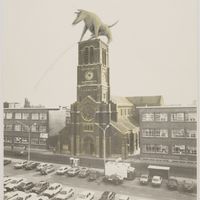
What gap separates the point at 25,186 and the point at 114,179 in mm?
686

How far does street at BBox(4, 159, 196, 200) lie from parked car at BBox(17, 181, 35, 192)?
3 centimetres

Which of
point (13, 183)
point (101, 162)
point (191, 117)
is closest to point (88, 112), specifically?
point (101, 162)

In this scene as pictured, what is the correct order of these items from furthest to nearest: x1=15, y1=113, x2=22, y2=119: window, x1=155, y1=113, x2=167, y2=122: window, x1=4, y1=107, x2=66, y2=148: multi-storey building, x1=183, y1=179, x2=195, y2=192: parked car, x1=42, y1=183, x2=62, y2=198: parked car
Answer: x1=15, y1=113, x2=22, y2=119: window → x1=4, y1=107, x2=66, y2=148: multi-storey building → x1=42, y1=183, x2=62, y2=198: parked car → x1=155, y1=113, x2=167, y2=122: window → x1=183, y1=179, x2=195, y2=192: parked car

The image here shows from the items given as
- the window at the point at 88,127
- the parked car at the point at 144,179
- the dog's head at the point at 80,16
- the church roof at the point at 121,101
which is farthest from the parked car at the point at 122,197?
the dog's head at the point at 80,16

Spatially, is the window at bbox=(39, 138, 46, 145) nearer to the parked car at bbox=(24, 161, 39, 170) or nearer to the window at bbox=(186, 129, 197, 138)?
the parked car at bbox=(24, 161, 39, 170)

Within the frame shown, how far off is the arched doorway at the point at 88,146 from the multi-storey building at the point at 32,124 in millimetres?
209

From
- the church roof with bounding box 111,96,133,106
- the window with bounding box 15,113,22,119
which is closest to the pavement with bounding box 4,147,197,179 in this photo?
the window with bounding box 15,113,22,119

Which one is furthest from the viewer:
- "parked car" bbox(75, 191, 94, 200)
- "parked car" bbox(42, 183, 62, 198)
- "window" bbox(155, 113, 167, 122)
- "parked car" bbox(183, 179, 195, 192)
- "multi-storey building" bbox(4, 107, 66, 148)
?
"multi-storey building" bbox(4, 107, 66, 148)

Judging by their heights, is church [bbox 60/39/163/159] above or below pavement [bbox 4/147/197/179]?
above

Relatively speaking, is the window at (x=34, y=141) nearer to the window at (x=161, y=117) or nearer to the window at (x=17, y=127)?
the window at (x=17, y=127)

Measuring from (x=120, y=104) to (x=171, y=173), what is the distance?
20.3 inches

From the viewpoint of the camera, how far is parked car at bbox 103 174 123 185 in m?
2.04

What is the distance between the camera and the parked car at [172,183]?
1.88 meters

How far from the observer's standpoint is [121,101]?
6.76 ft
